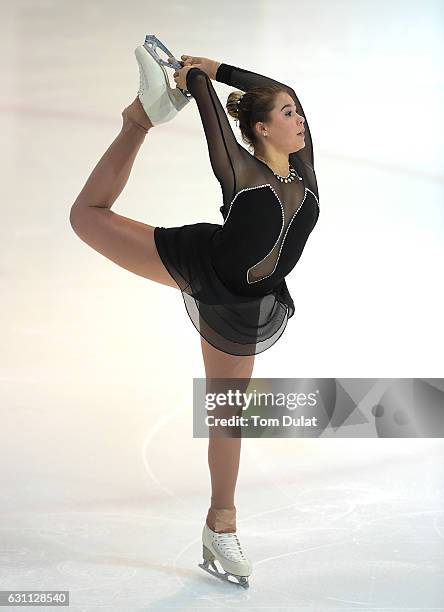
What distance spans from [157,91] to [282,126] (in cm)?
33

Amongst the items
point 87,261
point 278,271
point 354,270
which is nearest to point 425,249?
point 354,270

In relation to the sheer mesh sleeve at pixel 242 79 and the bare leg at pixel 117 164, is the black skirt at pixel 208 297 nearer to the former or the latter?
the bare leg at pixel 117 164

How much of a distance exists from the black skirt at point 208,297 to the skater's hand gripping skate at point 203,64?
0.40 meters

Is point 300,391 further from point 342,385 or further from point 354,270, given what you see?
point 354,270

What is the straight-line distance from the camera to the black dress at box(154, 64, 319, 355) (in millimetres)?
2367

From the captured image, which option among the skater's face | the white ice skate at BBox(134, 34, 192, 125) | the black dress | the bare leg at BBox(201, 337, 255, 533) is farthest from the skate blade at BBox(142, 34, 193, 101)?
the bare leg at BBox(201, 337, 255, 533)

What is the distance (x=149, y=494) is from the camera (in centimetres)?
319

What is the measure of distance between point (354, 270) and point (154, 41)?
2012 millimetres

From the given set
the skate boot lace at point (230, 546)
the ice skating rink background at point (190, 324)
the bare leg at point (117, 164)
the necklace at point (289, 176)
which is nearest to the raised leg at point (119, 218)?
the bare leg at point (117, 164)

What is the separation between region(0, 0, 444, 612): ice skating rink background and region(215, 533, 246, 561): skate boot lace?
0.26 ft

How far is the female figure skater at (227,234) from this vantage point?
2.45 metres

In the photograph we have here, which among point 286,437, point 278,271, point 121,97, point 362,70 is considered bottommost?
point 286,437

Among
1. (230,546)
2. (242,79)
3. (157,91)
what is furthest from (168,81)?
(230,546)

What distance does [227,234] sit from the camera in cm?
243
